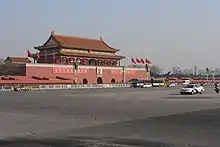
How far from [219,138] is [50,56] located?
252ft

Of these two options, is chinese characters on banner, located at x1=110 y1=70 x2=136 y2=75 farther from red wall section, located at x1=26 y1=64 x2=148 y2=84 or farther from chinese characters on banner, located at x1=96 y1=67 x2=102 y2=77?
chinese characters on banner, located at x1=96 y1=67 x2=102 y2=77

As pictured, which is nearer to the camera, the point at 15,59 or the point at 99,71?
the point at 99,71

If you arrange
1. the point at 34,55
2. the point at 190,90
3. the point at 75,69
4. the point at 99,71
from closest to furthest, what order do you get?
the point at 190,90
the point at 75,69
the point at 34,55
the point at 99,71

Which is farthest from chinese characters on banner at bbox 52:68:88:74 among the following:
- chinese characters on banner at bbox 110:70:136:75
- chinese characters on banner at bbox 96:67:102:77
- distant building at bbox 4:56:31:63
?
distant building at bbox 4:56:31:63

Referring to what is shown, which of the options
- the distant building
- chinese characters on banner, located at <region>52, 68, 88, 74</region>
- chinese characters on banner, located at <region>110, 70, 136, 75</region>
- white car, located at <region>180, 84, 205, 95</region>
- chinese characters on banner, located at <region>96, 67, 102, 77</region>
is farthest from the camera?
chinese characters on banner, located at <region>110, 70, 136, 75</region>

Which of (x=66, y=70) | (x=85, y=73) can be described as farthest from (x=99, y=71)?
(x=66, y=70)

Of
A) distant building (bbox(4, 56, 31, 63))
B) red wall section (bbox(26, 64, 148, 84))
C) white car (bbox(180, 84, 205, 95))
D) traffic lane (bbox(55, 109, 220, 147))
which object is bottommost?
traffic lane (bbox(55, 109, 220, 147))

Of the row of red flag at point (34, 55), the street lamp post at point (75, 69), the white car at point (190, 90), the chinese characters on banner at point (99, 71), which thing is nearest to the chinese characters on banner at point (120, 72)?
the chinese characters on banner at point (99, 71)

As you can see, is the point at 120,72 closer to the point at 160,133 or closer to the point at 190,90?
the point at 190,90

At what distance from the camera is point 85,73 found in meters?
85.7

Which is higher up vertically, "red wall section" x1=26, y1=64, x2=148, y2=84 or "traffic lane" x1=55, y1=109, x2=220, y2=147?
"red wall section" x1=26, y1=64, x2=148, y2=84

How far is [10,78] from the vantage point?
236 feet

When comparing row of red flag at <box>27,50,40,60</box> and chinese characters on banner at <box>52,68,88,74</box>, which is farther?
row of red flag at <box>27,50,40,60</box>

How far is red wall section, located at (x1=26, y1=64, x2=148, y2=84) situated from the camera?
78188 millimetres
